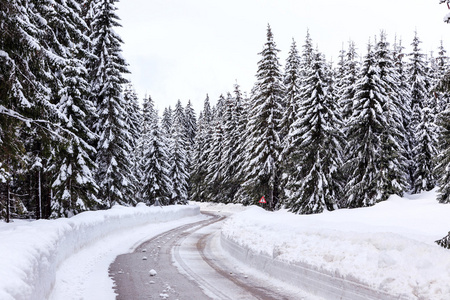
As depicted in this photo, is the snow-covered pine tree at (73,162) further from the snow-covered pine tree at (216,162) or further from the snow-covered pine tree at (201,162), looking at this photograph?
the snow-covered pine tree at (201,162)

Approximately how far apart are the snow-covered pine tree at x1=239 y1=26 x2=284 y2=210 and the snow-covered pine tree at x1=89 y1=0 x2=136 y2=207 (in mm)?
12100

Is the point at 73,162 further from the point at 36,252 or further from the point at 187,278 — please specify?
the point at 36,252

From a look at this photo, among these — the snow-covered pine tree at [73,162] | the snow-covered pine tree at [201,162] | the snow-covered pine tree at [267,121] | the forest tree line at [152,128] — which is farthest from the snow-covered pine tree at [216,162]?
the snow-covered pine tree at [73,162]

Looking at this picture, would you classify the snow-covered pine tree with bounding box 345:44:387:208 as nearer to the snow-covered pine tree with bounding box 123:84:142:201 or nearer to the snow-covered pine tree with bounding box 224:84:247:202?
the snow-covered pine tree with bounding box 123:84:142:201

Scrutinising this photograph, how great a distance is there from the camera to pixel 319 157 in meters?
26.1

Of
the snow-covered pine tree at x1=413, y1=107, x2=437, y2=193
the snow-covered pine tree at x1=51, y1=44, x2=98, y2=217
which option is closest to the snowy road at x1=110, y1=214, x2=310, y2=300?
the snow-covered pine tree at x1=51, y1=44, x2=98, y2=217

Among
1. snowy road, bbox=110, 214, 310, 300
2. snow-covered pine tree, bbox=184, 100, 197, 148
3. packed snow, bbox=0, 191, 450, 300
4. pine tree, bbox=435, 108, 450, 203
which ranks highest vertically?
snow-covered pine tree, bbox=184, 100, 197, 148

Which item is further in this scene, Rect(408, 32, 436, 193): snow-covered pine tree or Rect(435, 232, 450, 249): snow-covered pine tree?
Rect(408, 32, 436, 193): snow-covered pine tree

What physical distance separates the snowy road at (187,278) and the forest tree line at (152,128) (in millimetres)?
4738

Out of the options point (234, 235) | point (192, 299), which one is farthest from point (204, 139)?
point (192, 299)

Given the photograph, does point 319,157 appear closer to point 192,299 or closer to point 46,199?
point 46,199

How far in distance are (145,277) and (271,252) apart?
328cm

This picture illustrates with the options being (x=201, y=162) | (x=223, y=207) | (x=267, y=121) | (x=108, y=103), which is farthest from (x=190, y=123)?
(x=108, y=103)

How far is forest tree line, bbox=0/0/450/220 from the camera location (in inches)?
462
